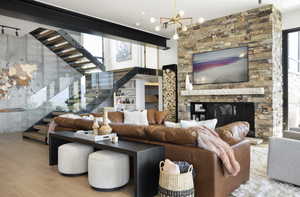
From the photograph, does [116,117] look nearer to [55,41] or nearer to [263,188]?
[263,188]

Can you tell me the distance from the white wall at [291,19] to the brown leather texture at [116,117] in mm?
5083

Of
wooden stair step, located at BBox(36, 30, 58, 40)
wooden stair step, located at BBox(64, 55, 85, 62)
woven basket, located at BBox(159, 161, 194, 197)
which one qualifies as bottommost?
woven basket, located at BBox(159, 161, 194, 197)

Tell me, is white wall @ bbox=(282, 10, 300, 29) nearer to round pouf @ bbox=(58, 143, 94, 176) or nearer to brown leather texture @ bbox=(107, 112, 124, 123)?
brown leather texture @ bbox=(107, 112, 124, 123)

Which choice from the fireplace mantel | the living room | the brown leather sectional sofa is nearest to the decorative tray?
the living room

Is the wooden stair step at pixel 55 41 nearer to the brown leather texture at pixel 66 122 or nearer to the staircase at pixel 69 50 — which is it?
the staircase at pixel 69 50

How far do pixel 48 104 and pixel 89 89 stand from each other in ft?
4.91

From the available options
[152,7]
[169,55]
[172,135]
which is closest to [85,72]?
[169,55]

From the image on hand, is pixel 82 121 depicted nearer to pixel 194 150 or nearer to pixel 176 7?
pixel 194 150

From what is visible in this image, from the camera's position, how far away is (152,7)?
5629mm

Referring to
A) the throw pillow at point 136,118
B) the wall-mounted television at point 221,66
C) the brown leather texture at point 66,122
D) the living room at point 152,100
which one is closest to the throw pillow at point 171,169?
the living room at point 152,100

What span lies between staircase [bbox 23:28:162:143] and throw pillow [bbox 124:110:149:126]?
217cm

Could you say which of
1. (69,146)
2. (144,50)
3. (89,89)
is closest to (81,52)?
(89,89)

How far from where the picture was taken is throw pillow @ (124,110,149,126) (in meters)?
5.82

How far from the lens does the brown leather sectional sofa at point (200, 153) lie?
7.49 feet
